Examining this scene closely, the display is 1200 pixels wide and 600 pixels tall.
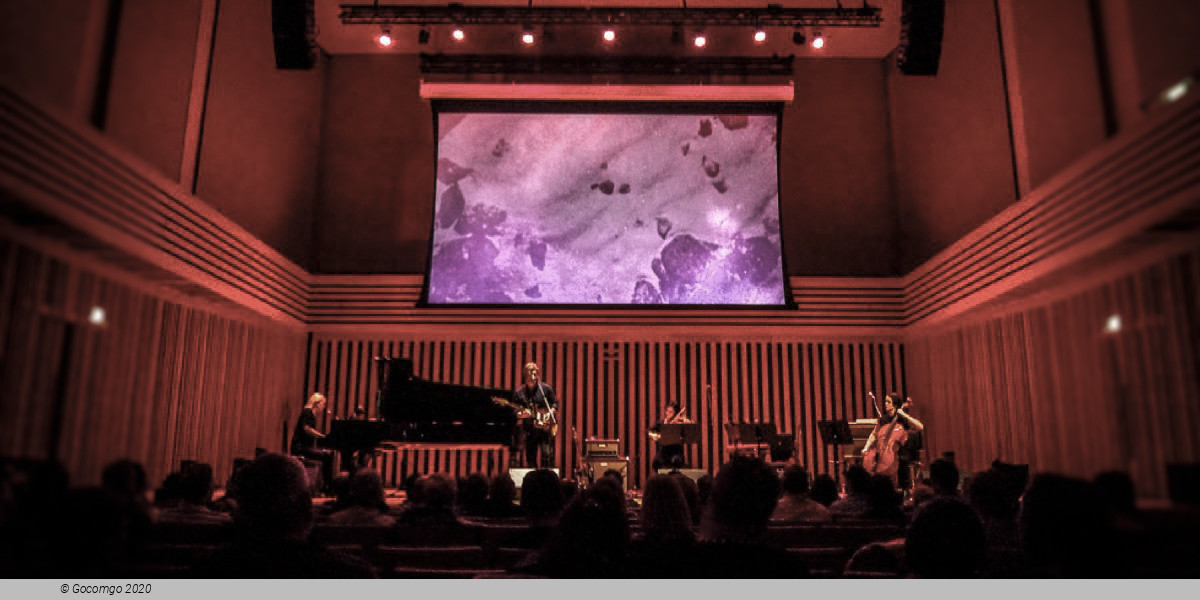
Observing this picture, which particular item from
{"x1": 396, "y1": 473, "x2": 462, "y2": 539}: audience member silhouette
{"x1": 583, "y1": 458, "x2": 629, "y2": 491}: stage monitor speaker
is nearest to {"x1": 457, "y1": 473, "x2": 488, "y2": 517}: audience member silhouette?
{"x1": 396, "y1": 473, "x2": 462, "y2": 539}: audience member silhouette

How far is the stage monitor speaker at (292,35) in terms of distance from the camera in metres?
6.52

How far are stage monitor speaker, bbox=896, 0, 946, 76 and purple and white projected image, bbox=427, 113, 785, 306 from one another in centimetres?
356

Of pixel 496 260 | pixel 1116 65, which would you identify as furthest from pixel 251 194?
pixel 1116 65

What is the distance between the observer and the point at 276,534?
167cm

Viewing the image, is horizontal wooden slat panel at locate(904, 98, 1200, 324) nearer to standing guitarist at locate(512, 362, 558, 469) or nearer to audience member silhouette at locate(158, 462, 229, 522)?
audience member silhouette at locate(158, 462, 229, 522)

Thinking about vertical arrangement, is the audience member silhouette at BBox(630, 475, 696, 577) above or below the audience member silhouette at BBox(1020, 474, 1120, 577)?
below

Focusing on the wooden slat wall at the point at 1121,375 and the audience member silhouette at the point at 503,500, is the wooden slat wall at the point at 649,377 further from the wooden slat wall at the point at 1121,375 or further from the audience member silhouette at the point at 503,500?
the wooden slat wall at the point at 1121,375

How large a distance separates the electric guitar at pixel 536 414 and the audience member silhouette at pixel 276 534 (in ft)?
20.7

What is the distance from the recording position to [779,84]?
1099 cm

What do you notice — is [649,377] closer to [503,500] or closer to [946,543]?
[503,500]

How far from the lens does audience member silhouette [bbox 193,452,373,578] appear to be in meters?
1.54

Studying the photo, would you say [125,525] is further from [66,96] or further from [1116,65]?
[1116,65]

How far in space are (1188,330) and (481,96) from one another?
10433 mm

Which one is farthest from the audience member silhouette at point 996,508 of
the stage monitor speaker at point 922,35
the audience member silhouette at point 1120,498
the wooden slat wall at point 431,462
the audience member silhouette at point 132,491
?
the wooden slat wall at point 431,462
